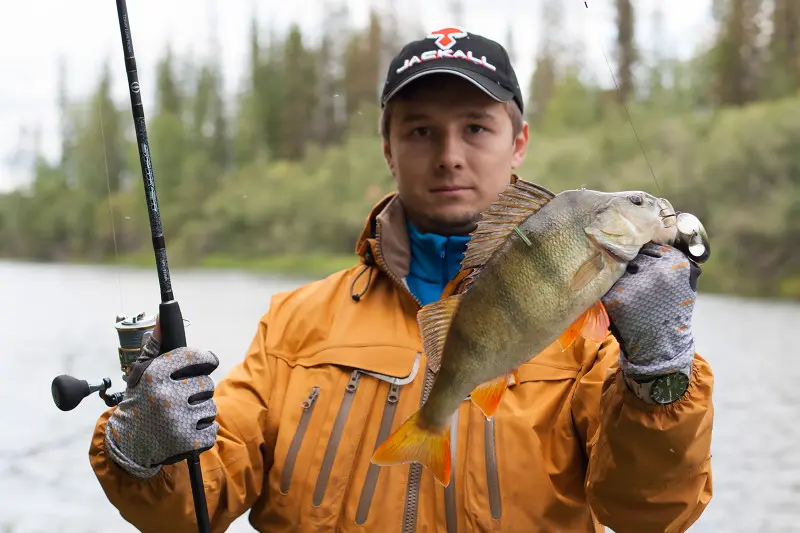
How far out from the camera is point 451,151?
88.1 inches

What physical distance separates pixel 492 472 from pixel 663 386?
2.09ft

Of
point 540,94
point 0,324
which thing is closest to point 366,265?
point 0,324

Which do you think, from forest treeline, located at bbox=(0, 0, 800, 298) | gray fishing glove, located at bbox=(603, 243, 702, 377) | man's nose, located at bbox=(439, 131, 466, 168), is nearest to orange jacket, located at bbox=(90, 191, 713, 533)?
gray fishing glove, located at bbox=(603, 243, 702, 377)

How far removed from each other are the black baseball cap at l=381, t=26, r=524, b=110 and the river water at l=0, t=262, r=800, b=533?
1126 mm

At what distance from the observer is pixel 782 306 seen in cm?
1309

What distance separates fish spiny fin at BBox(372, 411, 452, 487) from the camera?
167 cm

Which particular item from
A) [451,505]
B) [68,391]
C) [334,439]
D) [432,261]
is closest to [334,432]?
[334,439]

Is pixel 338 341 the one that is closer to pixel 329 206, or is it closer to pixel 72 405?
pixel 72 405

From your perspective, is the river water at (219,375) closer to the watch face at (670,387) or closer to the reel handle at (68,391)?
the reel handle at (68,391)

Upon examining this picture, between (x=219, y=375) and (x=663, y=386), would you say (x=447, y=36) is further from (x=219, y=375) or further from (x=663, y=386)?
(x=219, y=375)

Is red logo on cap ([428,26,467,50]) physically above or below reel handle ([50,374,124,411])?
above

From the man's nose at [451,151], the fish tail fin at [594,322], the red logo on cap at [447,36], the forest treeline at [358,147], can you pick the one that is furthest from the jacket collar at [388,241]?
the forest treeline at [358,147]

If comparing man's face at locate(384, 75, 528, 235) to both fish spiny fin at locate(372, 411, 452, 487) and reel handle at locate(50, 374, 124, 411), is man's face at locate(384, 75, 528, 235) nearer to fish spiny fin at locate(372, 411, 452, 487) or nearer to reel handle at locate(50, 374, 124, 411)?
fish spiny fin at locate(372, 411, 452, 487)

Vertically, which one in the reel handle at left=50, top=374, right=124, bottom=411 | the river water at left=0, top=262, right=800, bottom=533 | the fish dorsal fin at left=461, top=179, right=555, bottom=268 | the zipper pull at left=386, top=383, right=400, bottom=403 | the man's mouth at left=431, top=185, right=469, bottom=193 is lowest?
the river water at left=0, top=262, right=800, bottom=533
